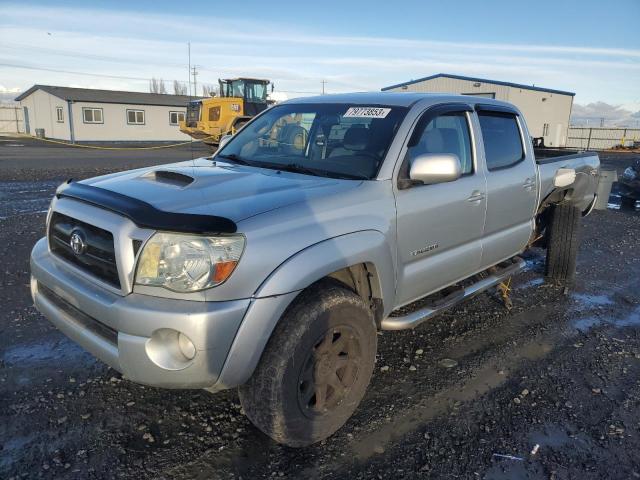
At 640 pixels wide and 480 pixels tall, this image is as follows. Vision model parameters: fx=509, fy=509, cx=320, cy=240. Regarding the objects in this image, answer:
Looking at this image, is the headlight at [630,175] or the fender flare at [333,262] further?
the headlight at [630,175]

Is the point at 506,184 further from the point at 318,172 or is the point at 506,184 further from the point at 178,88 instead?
the point at 178,88

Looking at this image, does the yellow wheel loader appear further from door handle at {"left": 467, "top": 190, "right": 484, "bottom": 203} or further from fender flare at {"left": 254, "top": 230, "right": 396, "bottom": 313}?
fender flare at {"left": 254, "top": 230, "right": 396, "bottom": 313}

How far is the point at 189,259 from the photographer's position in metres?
2.37

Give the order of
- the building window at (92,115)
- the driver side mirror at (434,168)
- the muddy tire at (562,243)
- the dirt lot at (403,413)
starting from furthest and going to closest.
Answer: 1. the building window at (92,115)
2. the muddy tire at (562,243)
3. the driver side mirror at (434,168)
4. the dirt lot at (403,413)

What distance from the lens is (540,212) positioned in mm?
5750

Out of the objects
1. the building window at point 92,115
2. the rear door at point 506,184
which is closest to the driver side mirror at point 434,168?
the rear door at point 506,184

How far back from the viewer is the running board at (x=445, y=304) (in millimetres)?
3305

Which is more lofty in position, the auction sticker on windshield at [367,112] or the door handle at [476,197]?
the auction sticker on windshield at [367,112]

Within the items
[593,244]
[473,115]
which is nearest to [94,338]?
[473,115]

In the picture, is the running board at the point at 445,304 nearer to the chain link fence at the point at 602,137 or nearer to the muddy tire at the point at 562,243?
the muddy tire at the point at 562,243

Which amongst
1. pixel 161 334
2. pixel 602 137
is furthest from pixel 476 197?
pixel 602 137

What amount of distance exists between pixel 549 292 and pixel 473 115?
8.15ft

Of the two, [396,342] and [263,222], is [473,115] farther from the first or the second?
[263,222]

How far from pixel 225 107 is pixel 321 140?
21100 mm
